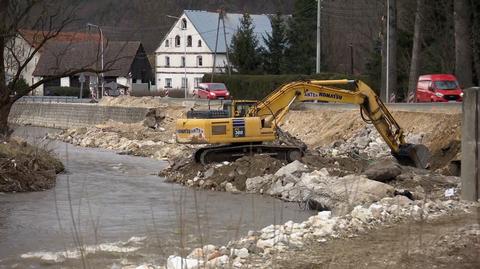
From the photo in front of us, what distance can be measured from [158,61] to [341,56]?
25.0 m

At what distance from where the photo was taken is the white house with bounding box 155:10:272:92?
97062 mm

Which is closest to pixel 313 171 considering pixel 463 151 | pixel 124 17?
pixel 463 151

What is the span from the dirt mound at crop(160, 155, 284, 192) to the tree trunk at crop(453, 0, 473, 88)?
19.7 m

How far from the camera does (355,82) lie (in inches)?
955

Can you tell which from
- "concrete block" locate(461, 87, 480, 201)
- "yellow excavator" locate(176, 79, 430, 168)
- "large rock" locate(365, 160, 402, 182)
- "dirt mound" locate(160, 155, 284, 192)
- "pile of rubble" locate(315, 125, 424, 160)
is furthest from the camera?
"pile of rubble" locate(315, 125, 424, 160)

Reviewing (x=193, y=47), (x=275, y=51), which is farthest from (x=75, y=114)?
(x=193, y=47)

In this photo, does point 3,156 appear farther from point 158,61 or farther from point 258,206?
point 158,61

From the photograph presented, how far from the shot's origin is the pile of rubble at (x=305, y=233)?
30.5 ft

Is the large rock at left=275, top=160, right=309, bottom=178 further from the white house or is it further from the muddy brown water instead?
the white house

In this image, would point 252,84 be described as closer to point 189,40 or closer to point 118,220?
point 189,40

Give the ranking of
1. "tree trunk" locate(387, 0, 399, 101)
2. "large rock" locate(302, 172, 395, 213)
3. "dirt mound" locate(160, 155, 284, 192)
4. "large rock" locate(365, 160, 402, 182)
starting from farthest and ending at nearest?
"tree trunk" locate(387, 0, 399, 101)
"dirt mound" locate(160, 155, 284, 192)
"large rock" locate(365, 160, 402, 182)
"large rock" locate(302, 172, 395, 213)

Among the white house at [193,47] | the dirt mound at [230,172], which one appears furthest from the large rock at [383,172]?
the white house at [193,47]

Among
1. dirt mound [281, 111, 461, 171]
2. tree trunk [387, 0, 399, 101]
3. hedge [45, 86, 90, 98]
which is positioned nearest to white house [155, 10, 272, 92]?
hedge [45, 86, 90, 98]

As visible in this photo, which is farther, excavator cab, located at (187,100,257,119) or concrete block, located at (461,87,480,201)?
excavator cab, located at (187,100,257,119)
